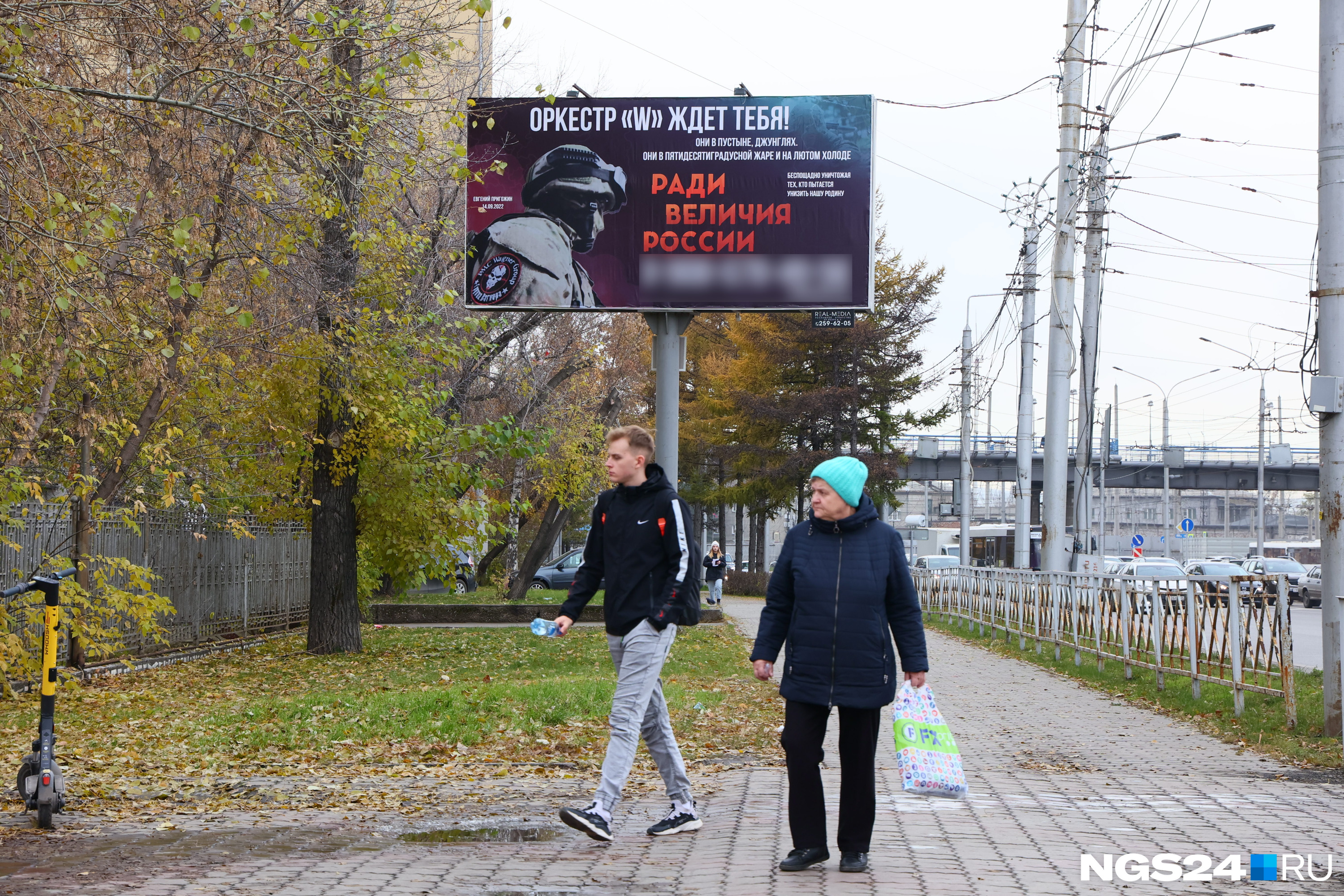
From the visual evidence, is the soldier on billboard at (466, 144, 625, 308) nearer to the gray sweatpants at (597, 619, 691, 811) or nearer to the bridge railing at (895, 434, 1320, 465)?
the gray sweatpants at (597, 619, 691, 811)

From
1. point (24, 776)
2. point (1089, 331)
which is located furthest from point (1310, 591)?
point (24, 776)

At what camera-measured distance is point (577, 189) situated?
14211mm

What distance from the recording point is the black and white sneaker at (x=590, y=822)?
5895 mm

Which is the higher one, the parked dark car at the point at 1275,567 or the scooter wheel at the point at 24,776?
the scooter wheel at the point at 24,776

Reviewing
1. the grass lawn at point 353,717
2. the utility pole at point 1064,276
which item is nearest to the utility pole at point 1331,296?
the grass lawn at point 353,717

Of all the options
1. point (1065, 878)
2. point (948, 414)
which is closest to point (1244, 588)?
point (1065, 878)

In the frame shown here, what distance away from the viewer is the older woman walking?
5461mm

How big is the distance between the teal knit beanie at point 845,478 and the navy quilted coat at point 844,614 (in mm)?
86

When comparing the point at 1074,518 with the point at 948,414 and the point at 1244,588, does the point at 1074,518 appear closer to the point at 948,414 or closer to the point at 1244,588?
the point at 1244,588

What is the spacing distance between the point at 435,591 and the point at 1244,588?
3236 centimetres

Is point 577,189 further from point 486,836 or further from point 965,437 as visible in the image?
point 965,437

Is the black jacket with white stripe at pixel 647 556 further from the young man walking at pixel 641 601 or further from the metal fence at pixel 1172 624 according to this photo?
the metal fence at pixel 1172 624

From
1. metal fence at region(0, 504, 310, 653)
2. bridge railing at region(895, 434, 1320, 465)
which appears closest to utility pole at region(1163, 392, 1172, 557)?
bridge railing at region(895, 434, 1320, 465)

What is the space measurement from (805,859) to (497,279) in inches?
384
